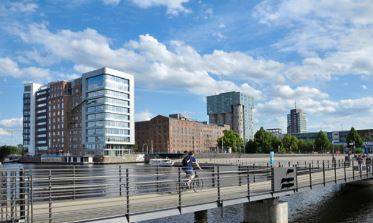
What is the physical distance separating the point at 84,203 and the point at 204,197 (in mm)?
4857

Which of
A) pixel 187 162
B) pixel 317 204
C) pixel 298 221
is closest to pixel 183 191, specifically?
pixel 187 162

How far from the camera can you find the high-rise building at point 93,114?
545ft

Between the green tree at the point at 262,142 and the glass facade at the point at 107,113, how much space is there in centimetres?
5084

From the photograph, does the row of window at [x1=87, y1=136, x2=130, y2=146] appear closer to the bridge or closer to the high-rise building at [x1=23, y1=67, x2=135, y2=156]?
the high-rise building at [x1=23, y1=67, x2=135, y2=156]

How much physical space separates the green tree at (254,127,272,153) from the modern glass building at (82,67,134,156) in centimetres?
4975

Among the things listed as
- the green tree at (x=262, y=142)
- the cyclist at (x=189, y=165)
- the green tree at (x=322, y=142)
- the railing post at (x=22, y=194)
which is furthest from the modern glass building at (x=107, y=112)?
the railing post at (x=22, y=194)

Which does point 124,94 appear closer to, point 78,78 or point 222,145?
point 78,78

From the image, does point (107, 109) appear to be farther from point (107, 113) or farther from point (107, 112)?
point (107, 113)

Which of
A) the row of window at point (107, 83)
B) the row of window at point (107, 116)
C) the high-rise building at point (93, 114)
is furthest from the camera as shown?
the row of window at point (107, 83)

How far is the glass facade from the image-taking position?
16500 cm

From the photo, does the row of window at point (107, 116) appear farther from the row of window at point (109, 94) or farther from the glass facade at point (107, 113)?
the row of window at point (109, 94)

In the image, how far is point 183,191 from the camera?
20609mm

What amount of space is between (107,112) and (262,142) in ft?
198

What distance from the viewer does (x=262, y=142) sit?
569 ft
